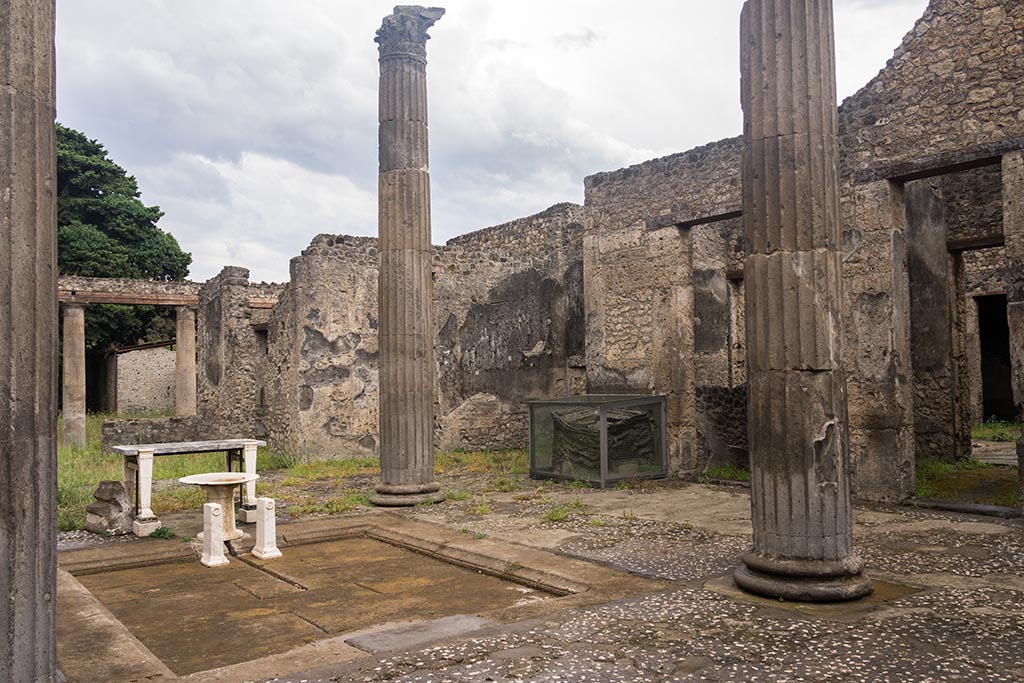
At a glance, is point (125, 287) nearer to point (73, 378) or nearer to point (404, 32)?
point (73, 378)

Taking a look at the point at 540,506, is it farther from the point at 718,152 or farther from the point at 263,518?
the point at 718,152

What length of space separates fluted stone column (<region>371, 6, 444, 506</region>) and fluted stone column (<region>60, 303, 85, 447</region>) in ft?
37.7

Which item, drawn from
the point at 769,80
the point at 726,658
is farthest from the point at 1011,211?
the point at 726,658

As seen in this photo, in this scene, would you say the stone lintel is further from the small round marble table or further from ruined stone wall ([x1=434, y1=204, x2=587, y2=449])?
the small round marble table

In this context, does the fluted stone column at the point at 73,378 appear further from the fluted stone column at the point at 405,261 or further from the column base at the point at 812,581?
the column base at the point at 812,581

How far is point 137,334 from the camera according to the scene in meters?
25.8

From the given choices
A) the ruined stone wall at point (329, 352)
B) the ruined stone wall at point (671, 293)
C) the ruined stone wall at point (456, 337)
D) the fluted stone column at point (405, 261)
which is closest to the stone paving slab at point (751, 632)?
the fluted stone column at point (405, 261)

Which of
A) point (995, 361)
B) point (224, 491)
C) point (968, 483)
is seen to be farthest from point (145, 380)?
point (995, 361)

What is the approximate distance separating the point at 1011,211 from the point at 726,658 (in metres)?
5.52

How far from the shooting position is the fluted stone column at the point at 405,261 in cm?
833

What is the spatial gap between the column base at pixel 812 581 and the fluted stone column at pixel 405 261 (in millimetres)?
4401

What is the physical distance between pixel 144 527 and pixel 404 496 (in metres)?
2.39

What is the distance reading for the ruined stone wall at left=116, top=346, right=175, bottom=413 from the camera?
23.7 m

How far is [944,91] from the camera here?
7.70 m
